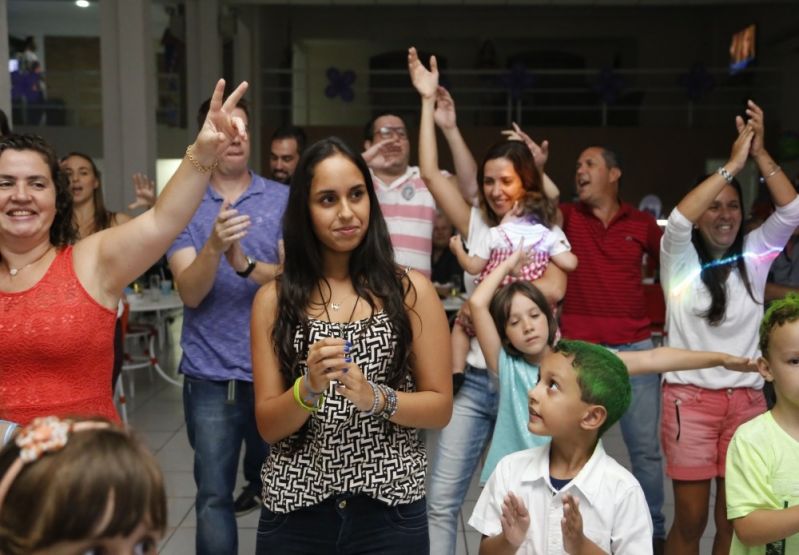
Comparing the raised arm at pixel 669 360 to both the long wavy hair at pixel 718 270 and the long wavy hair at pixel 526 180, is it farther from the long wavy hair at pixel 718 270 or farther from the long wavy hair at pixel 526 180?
the long wavy hair at pixel 526 180

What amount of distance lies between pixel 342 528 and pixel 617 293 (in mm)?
1989

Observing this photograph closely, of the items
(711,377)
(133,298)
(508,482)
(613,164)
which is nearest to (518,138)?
(613,164)

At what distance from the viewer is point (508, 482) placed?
93.8 inches

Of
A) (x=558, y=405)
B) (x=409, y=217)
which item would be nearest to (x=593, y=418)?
(x=558, y=405)

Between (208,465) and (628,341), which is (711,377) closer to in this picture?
(628,341)

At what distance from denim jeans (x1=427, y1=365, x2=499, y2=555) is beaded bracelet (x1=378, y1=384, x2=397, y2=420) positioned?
1.14 metres

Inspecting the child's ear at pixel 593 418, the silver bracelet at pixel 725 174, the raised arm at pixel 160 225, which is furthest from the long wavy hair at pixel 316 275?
the silver bracelet at pixel 725 174

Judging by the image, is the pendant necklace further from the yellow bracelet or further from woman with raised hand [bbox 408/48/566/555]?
woman with raised hand [bbox 408/48/566/555]

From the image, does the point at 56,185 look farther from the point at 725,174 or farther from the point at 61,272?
the point at 725,174

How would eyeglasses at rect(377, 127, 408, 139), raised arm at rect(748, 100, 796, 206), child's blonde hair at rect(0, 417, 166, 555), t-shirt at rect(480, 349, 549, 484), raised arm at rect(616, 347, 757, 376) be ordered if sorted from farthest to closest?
eyeglasses at rect(377, 127, 408, 139)
raised arm at rect(748, 100, 796, 206)
t-shirt at rect(480, 349, 549, 484)
raised arm at rect(616, 347, 757, 376)
child's blonde hair at rect(0, 417, 166, 555)

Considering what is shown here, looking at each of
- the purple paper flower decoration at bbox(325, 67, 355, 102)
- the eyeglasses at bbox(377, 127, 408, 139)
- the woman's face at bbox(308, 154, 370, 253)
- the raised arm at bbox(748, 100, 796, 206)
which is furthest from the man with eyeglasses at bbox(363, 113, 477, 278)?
the purple paper flower decoration at bbox(325, 67, 355, 102)

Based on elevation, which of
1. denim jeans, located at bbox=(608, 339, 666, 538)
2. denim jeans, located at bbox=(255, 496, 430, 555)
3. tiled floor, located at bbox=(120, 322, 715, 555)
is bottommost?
tiled floor, located at bbox=(120, 322, 715, 555)

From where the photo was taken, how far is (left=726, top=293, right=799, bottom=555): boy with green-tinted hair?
7.28 ft

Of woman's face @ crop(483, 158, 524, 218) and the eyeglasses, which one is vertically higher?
the eyeglasses
